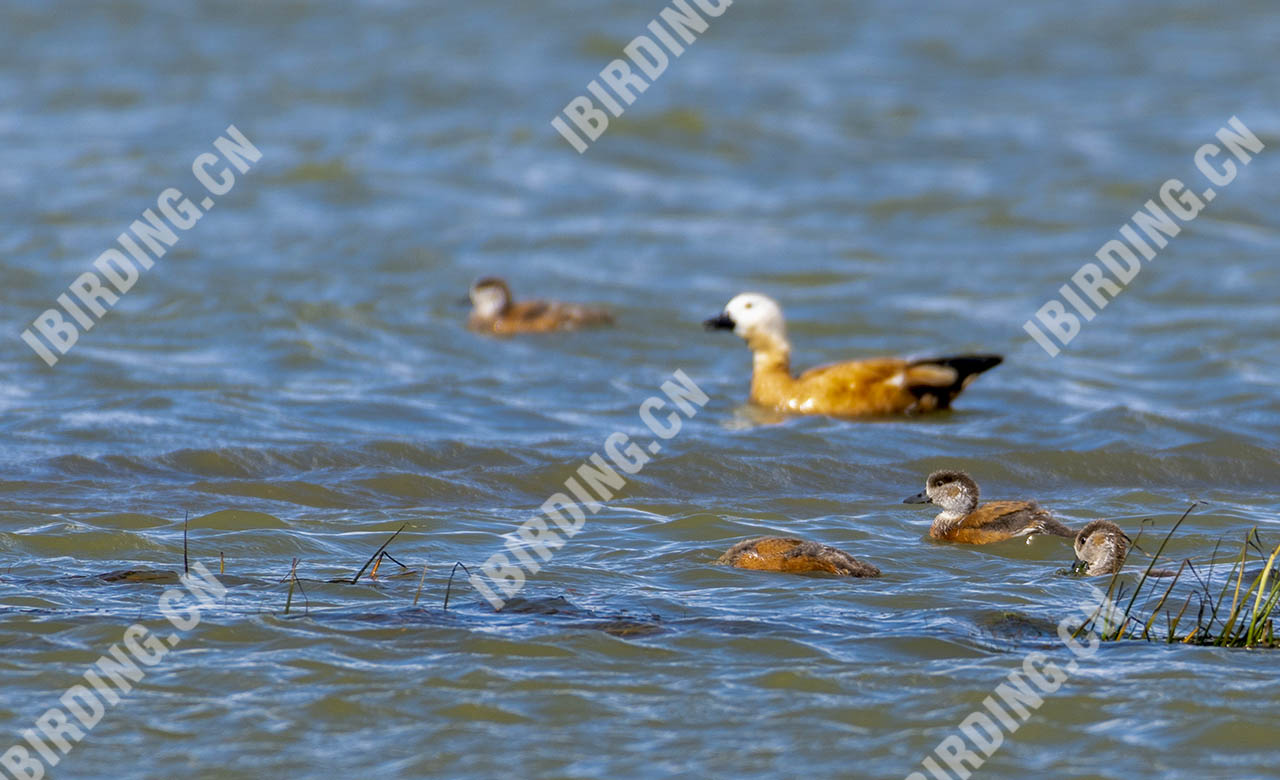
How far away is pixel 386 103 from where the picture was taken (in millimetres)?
23438

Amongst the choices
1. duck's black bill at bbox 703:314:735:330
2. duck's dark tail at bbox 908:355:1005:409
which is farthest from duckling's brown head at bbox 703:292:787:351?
duck's dark tail at bbox 908:355:1005:409

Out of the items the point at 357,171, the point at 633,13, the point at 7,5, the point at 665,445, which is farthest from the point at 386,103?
the point at 665,445

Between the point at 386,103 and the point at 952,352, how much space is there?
38.7 feet

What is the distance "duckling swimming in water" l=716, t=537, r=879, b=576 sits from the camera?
289 inches

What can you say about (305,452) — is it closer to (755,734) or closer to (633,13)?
(755,734)

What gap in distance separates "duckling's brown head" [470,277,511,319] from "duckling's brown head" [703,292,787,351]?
2570 millimetres

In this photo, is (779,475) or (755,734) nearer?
(755,734)

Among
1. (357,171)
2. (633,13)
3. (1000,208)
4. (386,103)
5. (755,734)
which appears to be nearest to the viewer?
(755,734)

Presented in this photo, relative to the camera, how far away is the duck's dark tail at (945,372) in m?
11.7
